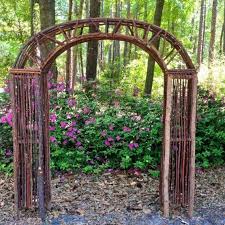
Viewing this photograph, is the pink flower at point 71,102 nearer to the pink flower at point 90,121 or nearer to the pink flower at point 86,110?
the pink flower at point 86,110

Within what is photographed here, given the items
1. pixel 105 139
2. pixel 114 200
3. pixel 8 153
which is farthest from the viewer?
pixel 105 139

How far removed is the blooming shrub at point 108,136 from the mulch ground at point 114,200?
0.24m

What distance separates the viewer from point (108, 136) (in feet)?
20.7

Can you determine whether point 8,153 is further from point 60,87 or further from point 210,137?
point 210,137

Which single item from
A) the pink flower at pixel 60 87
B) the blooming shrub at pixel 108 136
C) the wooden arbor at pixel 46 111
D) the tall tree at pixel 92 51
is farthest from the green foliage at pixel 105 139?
the tall tree at pixel 92 51

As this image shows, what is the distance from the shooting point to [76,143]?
6.30m

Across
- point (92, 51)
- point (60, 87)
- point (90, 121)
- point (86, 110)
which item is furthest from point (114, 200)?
point (92, 51)

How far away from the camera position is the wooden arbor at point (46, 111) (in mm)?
4422

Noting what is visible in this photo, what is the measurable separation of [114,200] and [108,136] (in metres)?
1.35

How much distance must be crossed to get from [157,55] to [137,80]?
1039 centimetres

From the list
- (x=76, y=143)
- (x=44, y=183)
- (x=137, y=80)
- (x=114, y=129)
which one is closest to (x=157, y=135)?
(x=114, y=129)

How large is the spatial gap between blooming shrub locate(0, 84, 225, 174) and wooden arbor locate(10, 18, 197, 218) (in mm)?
1338

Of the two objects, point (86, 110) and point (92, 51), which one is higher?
point (92, 51)

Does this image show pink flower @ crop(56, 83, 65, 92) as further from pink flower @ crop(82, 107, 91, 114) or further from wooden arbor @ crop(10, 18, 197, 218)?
wooden arbor @ crop(10, 18, 197, 218)
